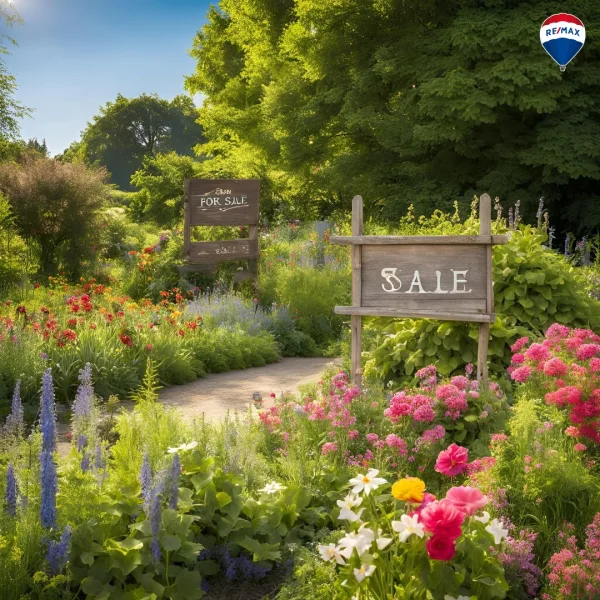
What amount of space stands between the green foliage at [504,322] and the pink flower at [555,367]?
1.51 metres

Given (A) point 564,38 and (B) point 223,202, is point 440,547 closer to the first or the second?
(B) point 223,202

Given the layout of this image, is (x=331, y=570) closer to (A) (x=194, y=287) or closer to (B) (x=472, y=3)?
(A) (x=194, y=287)

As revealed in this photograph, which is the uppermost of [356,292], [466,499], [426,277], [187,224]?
[187,224]

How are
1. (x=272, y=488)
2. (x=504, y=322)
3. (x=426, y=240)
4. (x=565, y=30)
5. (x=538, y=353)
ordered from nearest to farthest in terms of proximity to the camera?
(x=272, y=488)
(x=538, y=353)
(x=426, y=240)
(x=504, y=322)
(x=565, y=30)

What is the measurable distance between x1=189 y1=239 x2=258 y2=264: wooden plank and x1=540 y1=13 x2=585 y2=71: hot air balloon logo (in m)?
7.80

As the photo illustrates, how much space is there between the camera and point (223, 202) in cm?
1201

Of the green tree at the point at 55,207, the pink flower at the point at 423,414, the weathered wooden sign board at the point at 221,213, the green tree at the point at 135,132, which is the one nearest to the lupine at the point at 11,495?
the pink flower at the point at 423,414

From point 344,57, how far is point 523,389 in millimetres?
16225

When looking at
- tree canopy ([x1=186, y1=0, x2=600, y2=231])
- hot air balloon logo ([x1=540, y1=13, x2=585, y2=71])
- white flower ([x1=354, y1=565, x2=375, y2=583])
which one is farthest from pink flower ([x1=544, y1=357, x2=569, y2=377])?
hot air balloon logo ([x1=540, y1=13, x2=585, y2=71])

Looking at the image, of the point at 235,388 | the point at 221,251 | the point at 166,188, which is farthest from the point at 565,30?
the point at 166,188

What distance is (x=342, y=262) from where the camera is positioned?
13180 millimetres

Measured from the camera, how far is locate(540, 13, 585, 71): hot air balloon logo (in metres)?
15.1

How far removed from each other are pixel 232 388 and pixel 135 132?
59.2m

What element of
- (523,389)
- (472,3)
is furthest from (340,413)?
(472,3)
